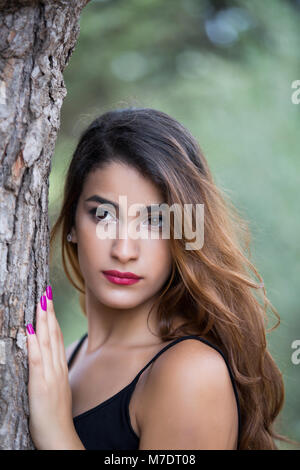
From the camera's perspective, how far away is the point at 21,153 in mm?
1372

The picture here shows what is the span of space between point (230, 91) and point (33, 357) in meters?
3.62

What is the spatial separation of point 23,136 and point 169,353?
817mm

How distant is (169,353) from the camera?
1.61 metres

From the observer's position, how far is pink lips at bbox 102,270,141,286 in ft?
5.39

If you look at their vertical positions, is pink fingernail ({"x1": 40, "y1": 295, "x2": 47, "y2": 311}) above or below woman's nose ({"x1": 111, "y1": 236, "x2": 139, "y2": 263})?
below

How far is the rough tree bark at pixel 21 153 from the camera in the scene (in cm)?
135

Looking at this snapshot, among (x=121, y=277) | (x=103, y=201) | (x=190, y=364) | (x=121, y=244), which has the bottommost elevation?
(x=190, y=364)

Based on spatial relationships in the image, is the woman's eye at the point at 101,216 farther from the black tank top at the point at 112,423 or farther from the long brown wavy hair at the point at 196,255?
the black tank top at the point at 112,423

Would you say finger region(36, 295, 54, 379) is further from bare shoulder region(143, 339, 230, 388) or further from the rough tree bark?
bare shoulder region(143, 339, 230, 388)

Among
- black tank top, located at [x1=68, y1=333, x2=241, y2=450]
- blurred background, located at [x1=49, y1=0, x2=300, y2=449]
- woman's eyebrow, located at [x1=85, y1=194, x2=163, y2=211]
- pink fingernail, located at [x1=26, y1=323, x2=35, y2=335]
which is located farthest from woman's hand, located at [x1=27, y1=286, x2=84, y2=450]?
blurred background, located at [x1=49, y1=0, x2=300, y2=449]

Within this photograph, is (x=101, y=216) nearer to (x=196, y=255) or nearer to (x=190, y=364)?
(x=196, y=255)

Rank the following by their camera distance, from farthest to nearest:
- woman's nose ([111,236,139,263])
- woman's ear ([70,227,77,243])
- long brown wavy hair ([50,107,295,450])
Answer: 1. woman's ear ([70,227,77,243])
2. long brown wavy hair ([50,107,295,450])
3. woman's nose ([111,236,139,263])

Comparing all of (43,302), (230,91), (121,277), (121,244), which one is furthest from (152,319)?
(230,91)

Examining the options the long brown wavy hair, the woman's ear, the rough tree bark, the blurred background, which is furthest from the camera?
the blurred background
